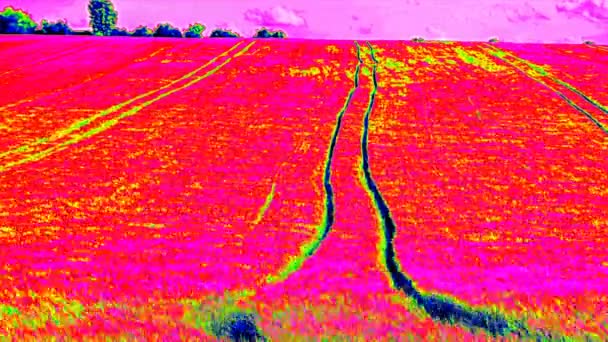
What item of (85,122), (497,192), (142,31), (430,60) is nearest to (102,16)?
(142,31)

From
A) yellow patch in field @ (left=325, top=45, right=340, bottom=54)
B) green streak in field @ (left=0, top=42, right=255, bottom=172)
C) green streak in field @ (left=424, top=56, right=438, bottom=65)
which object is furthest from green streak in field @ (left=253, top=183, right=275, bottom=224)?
yellow patch in field @ (left=325, top=45, right=340, bottom=54)

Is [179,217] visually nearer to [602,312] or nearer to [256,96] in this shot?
[602,312]

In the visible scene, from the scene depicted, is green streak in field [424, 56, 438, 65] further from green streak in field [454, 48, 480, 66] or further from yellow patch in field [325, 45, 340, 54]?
yellow patch in field [325, 45, 340, 54]

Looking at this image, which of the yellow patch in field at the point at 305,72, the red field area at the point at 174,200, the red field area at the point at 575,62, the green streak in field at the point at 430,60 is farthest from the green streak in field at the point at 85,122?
the red field area at the point at 575,62

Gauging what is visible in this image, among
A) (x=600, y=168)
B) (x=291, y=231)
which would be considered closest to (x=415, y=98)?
(x=600, y=168)

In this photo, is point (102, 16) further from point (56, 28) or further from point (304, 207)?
point (304, 207)

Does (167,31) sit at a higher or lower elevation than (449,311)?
higher
